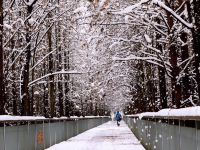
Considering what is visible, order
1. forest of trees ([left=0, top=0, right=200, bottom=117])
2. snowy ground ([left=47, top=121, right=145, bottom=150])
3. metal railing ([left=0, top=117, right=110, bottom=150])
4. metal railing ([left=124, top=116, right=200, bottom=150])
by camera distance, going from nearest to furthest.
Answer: metal railing ([left=124, top=116, right=200, bottom=150]), metal railing ([left=0, top=117, right=110, bottom=150]), forest of trees ([left=0, top=0, right=200, bottom=117]), snowy ground ([left=47, top=121, right=145, bottom=150])

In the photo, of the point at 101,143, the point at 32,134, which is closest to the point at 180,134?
the point at 32,134

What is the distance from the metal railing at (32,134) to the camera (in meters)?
12.6

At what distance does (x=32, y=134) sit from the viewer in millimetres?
16812

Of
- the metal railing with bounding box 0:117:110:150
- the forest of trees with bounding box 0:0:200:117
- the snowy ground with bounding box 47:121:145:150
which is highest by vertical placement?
the forest of trees with bounding box 0:0:200:117

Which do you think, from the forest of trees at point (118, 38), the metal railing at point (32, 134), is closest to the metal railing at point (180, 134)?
the forest of trees at point (118, 38)

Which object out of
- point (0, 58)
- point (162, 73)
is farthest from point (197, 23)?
point (162, 73)

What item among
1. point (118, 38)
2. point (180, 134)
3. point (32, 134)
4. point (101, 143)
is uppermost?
point (118, 38)

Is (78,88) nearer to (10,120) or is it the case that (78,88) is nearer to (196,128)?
(10,120)

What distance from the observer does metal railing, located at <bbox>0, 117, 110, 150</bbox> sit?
12.6 meters

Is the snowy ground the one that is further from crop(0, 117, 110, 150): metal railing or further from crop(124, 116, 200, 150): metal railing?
crop(124, 116, 200, 150): metal railing

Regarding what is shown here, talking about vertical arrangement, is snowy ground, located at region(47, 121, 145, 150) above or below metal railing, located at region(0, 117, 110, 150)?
below

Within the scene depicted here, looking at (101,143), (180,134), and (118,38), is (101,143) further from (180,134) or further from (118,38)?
(180,134)

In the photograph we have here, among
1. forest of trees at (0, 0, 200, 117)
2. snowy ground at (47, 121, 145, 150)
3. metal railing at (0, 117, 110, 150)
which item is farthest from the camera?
snowy ground at (47, 121, 145, 150)

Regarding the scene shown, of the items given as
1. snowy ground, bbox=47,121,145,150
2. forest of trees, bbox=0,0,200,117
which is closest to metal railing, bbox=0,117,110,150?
snowy ground, bbox=47,121,145,150
